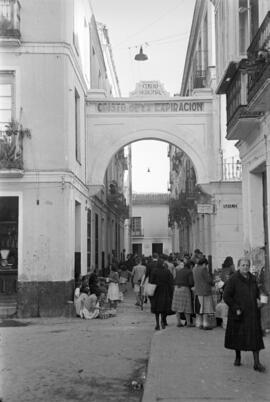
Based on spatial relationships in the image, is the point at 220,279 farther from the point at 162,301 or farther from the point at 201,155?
the point at 201,155

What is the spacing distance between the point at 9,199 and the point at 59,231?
6.51 ft

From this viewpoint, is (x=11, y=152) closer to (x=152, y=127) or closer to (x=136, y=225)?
(x=152, y=127)

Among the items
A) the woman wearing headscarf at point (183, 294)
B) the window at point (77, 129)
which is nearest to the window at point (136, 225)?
the window at point (77, 129)

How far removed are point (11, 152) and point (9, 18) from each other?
3367mm

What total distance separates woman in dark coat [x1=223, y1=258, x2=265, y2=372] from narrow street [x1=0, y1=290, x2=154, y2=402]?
4.57 ft

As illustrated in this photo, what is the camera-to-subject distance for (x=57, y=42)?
Result: 1499cm

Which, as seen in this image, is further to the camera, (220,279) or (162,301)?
(220,279)

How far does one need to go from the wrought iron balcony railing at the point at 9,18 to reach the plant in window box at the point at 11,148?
2239 mm

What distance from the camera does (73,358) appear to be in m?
8.98

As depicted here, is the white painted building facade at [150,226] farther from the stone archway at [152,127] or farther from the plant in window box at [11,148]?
the plant in window box at [11,148]

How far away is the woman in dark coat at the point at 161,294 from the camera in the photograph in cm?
1202

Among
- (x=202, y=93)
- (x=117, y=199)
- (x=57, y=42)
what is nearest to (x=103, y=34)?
(x=117, y=199)

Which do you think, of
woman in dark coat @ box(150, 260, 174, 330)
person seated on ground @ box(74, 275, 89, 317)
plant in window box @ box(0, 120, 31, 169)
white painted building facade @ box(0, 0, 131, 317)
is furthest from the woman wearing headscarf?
plant in window box @ box(0, 120, 31, 169)

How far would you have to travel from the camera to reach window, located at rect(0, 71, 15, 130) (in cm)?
1512
